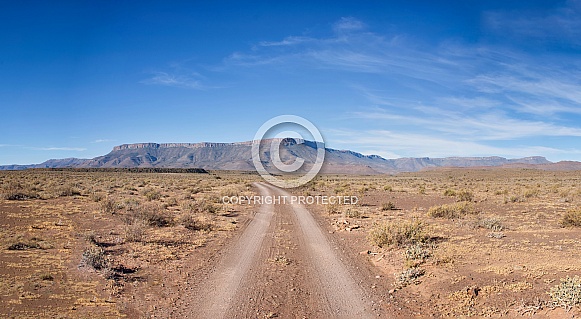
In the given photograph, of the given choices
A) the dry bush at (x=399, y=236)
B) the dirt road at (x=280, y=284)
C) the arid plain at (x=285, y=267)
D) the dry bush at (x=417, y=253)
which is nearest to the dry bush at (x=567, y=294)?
the arid plain at (x=285, y=267)

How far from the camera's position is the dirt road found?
303 inches

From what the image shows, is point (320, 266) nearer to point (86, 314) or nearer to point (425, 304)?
point (425, 304)

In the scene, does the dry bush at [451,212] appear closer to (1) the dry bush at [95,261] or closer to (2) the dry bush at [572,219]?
(2) the dry bush at [572,219]

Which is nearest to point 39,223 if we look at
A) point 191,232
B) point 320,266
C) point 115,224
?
point 115,224

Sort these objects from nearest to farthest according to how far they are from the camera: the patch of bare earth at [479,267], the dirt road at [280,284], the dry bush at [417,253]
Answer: the patch of bare earth at [479,267]
the dirt road at [280,284]
the dry bush at [417,253]

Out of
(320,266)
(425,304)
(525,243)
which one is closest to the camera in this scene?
(425,304)

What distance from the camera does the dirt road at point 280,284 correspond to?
7703 mm

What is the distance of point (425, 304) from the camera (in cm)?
812

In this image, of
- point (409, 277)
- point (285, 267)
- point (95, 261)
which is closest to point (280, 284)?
point (285, 267)

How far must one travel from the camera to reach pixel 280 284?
9.41 metres

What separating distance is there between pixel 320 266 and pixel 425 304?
3.67 metres

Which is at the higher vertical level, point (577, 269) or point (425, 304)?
point (577, 269)

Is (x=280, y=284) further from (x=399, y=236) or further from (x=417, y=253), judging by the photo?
(x=399, y=236)

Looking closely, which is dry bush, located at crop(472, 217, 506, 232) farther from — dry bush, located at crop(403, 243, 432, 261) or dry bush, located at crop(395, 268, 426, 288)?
dry bush, located at crop(395, 268, 426, 288)
